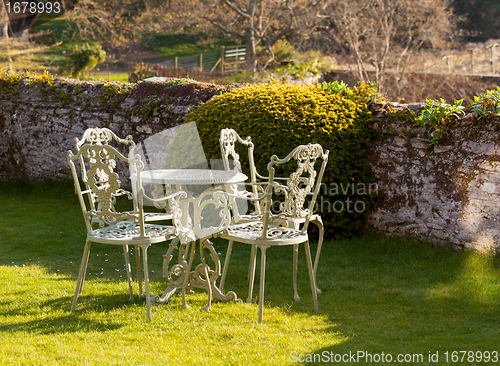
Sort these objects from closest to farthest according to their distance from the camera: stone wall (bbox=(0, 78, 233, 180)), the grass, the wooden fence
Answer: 1. the grass
2. stone wall (bbox=(0, 78, 233, 180))
3. the wooden fence

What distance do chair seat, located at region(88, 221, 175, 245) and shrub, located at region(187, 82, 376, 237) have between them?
1.86 m

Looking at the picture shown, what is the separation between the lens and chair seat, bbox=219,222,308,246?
361cm

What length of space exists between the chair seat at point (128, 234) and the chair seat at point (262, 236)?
1.40 ft

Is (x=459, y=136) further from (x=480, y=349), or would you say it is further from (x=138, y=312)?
(x=138, y=312)

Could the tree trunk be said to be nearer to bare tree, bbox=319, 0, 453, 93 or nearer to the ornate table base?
bare tree, bbox=319, 0, 453, 93

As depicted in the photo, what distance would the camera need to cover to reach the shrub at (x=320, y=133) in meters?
5.46

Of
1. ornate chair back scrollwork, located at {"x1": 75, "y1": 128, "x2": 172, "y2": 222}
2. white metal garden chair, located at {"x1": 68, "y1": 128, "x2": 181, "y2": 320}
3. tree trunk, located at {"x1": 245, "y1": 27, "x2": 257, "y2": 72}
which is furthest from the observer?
tree trunk, located at {"x1": 245, "y1": 27, "x2": 257, "y2": 72}

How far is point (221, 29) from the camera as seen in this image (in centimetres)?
1838

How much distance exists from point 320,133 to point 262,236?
214 centimetres

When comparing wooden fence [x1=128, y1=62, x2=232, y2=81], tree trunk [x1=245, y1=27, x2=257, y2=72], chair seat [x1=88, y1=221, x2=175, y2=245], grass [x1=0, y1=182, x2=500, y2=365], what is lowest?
grass [x1=0, y1=182, x2=500, y2=365]

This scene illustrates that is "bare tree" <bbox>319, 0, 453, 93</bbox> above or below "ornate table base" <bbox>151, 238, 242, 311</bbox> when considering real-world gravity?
above

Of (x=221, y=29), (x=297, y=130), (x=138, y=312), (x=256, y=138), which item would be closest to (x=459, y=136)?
(x=297, y=130)

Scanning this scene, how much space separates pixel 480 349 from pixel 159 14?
18091 mm

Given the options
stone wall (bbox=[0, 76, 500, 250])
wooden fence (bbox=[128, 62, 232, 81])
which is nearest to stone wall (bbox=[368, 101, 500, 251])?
stone wall (bbox=[0, 76, 500, 250])
